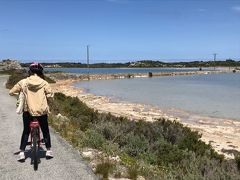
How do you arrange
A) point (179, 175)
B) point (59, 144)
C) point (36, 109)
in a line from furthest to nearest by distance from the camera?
point (59, 144)
point (179, 175)
point (36, 109)

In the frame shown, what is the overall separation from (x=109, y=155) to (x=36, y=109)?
271cm

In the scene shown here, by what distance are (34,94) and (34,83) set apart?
0.22m

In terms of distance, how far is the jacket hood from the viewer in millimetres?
7719

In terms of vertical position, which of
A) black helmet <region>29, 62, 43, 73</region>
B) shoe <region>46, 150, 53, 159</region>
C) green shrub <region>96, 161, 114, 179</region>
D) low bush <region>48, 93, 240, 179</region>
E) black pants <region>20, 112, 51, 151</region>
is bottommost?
low bush <region>48, 93, 240, 179</region>

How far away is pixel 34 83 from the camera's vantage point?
25.3ft

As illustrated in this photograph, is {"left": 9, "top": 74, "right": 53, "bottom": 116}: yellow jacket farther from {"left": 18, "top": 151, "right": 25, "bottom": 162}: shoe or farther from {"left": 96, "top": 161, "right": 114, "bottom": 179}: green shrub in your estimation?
{"left": 96, "top": 161, "right": 114, "bottom": 179}: green shrub

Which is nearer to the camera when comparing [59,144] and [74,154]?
[74,154]

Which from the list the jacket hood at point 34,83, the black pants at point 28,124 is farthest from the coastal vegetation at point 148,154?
the jacket hood at point 34,83

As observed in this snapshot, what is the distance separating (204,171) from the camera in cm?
941

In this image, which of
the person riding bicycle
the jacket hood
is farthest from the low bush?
the jacket hood

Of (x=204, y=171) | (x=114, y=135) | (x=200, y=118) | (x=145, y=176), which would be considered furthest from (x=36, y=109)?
(x=200, y=118)

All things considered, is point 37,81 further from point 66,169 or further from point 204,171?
point 204,171

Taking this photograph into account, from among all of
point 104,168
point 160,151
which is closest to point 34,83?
point 104,168

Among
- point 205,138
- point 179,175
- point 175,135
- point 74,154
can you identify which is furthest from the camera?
point 205,138
